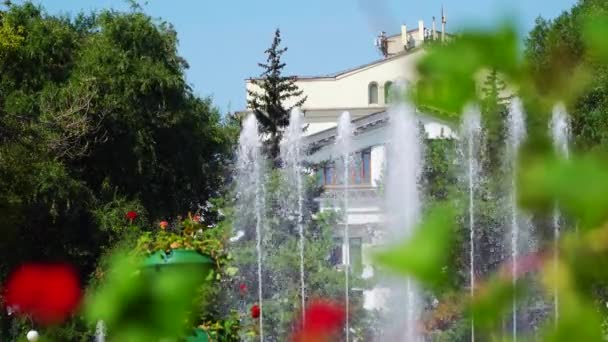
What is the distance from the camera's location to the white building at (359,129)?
28553mm

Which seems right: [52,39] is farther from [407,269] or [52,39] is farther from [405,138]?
[407,269]

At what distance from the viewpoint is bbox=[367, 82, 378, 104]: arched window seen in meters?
53.7

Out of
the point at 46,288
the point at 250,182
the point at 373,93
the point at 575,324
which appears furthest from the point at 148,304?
the point at 373,93

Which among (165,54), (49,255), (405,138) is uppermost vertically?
(165,54)

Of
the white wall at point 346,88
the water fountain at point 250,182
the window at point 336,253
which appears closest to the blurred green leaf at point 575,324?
the window at point 336,253

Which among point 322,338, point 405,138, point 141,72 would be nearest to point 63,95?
point 141,72

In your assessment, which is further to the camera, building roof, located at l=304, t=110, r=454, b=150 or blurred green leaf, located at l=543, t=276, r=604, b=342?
building roof, located at l=304, t=110, r=454, b=150

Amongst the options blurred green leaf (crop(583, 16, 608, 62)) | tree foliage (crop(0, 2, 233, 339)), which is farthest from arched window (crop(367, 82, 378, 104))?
blurred green leaf (crop(583, 16, 608, 62))

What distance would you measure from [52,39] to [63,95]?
230 cm

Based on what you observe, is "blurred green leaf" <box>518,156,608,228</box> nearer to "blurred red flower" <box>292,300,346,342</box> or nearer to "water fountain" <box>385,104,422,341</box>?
"blurred red flower" <box>292,300,346,342</box>

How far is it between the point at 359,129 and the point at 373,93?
13.6 m

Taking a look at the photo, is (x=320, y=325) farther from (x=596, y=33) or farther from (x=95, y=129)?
(x=95, y=129)

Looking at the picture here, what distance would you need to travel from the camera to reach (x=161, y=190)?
3281cm

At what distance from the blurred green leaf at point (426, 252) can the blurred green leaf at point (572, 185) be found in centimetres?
7
